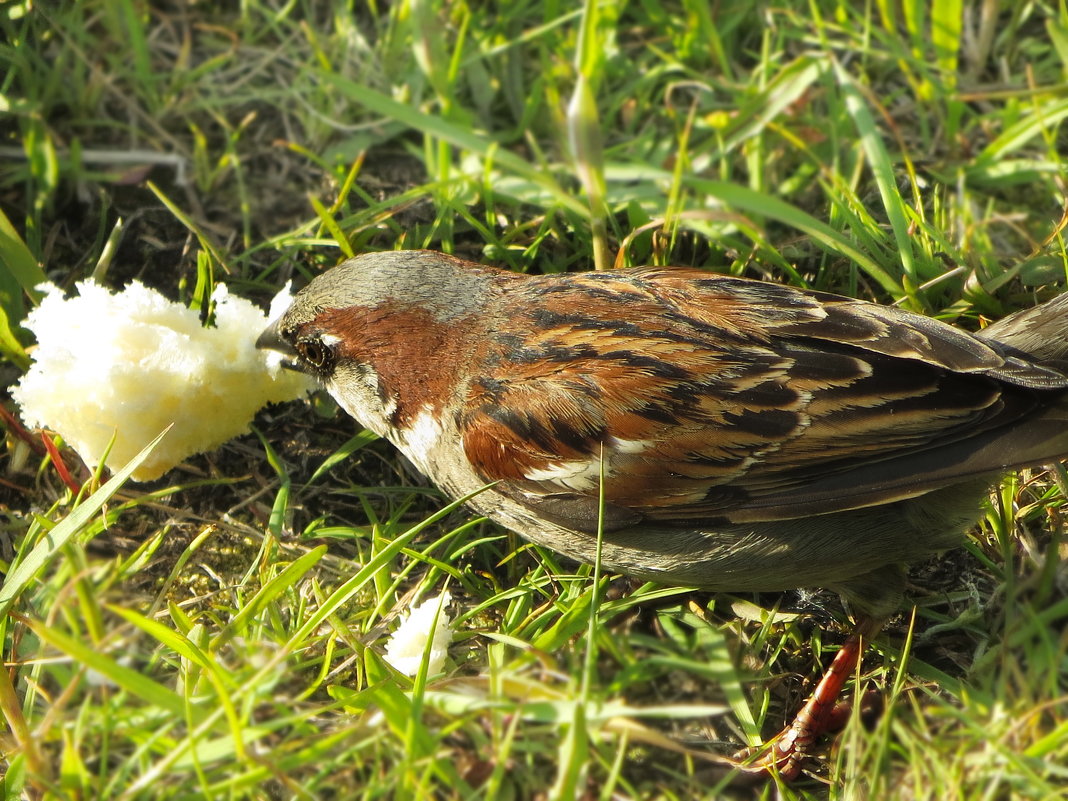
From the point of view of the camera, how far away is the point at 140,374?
4223mm

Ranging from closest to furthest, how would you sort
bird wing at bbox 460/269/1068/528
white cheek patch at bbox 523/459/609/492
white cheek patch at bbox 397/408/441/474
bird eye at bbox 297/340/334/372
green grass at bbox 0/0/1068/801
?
green grass at bbox 0/0/1068/801, bird wing at bbox 460/269/1068/528, white cheek patch at bbox 523/459/609/492, white cheek patch at bbox 397/408/441/474, bird eye at bbox 297/340/334/372

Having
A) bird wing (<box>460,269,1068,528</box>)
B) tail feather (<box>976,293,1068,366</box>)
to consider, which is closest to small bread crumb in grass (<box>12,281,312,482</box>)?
bird wing (<box>460,269,1068,528</box>)

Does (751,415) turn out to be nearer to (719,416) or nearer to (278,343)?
(719,416)

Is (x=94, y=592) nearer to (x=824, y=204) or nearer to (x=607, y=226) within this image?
(x=607, y=226)

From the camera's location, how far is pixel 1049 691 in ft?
10.4

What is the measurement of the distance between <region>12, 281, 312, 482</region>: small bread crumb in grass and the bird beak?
5cm

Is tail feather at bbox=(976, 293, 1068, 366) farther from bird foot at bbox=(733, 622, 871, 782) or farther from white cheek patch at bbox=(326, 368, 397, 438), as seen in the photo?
white cheek patch at bbox=(326, 368, 397, 438)

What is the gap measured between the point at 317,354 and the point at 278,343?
19cm

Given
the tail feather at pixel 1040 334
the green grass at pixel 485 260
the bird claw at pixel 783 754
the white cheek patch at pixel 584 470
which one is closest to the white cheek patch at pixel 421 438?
the green grass at pixel 485 260

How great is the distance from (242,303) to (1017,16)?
4.32m

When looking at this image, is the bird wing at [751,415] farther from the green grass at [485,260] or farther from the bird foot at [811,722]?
the bird foot at [811,722]

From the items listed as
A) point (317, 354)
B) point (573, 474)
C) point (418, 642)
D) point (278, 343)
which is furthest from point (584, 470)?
point (278, 343)

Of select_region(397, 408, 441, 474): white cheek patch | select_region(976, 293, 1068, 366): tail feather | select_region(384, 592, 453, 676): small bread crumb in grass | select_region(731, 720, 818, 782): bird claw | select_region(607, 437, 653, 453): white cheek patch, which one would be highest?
select_region(976, 293, 1068, 366): tail feather

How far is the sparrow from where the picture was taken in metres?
3.73
